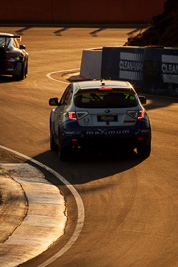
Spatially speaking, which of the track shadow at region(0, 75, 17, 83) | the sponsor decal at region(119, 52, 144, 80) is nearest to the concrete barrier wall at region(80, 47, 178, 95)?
the sponsor decal at region(119, 52, 144, 80)

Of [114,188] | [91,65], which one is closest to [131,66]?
[91,65]

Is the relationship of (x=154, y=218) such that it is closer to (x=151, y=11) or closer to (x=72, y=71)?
(x=72, y=71)

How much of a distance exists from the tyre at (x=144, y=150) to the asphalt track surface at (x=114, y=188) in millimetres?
118

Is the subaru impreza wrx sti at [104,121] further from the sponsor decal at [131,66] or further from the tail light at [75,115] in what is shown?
the sponsor decal at [131,66]

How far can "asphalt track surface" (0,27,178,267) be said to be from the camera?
27.4 feet

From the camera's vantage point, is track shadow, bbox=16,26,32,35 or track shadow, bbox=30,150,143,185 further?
track shadow, bbox=16,26,32,35

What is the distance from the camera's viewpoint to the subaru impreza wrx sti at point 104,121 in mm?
13570

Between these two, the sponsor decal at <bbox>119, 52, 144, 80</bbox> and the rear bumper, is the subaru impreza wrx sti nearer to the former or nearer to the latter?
the rear bumper

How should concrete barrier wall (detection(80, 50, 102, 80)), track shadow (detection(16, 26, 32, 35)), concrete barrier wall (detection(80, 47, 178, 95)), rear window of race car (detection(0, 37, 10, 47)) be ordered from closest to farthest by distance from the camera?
concrete barrier wall (detection(80, 47, 178, 95)), rear window of race car (detection(0, 37, 10, 47)), concrete barrier wall (detection(80, 50, 102, 80)), track shadow (detection(16, 26, 32, 35))

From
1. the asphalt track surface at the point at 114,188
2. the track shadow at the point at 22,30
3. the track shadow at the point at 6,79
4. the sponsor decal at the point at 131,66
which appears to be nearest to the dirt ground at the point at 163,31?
the sponsor decal at the point at 131,66

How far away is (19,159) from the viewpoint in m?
14.3

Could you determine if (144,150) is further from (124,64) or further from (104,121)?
(124,64)

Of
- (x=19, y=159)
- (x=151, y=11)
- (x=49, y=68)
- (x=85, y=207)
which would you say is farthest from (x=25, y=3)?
(x=85, y=207)

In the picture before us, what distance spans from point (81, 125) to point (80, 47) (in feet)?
101
